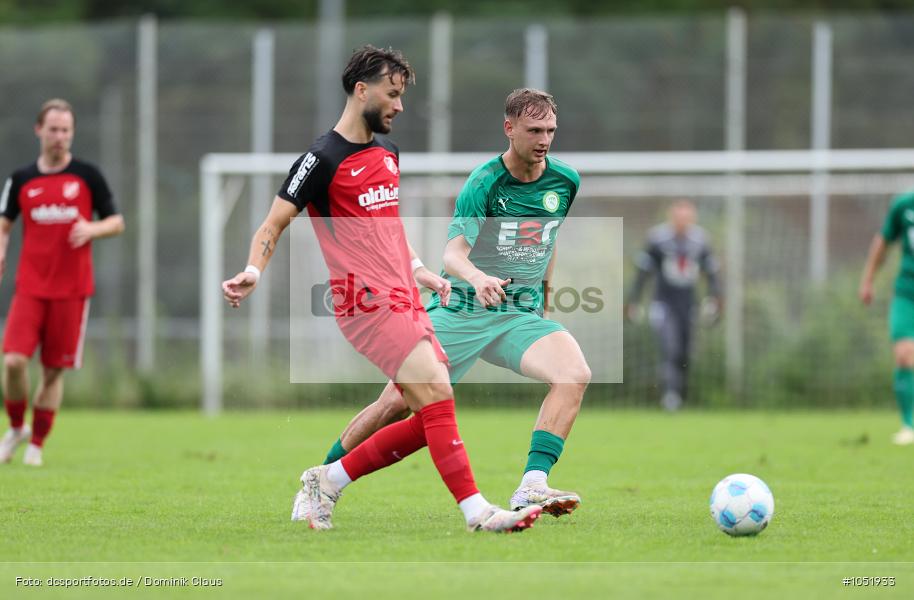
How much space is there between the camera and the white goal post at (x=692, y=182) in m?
15.9

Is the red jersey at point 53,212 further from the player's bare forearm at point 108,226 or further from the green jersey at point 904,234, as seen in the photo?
the green jersey at point 904,234

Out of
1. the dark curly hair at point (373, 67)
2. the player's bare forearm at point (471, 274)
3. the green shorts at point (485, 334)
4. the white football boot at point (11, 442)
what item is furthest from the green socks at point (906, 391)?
the white football boot at point (11, 442)

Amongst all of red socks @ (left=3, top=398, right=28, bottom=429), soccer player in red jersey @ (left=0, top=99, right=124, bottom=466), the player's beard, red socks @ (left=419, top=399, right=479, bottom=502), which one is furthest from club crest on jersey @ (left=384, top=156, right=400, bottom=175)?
red socks @ (left=3, top=398, right=28, bottom=429)

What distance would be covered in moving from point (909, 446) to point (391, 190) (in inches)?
251

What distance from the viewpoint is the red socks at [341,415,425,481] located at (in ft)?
21.0

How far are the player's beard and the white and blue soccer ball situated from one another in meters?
2.35

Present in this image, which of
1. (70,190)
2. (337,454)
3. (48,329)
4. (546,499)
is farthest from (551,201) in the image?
(48,329)

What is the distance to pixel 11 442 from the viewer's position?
9719 millimetres

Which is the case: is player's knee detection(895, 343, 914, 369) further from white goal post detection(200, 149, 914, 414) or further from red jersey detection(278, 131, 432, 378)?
red jersey detection(278, 131, 432, 378)

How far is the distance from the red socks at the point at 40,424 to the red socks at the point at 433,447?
4111mm

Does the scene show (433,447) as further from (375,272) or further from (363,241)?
(363,241)

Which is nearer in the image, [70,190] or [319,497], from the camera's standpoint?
[319,497]

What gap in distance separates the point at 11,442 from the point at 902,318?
24.3 feet

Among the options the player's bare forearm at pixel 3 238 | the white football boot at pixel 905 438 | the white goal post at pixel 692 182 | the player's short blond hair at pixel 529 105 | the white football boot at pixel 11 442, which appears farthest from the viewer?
the white goal post at pixel 692 182
